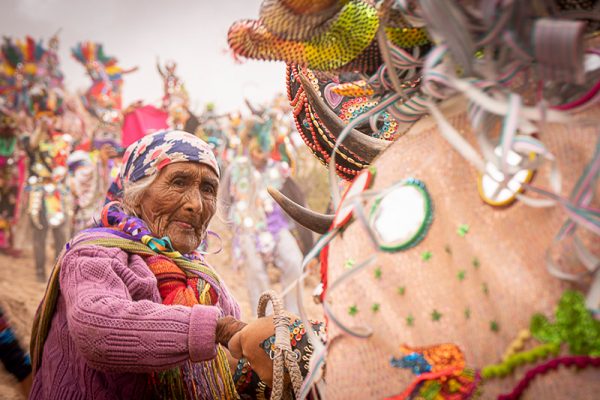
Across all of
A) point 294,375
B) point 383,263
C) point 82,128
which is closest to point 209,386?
point 294,375

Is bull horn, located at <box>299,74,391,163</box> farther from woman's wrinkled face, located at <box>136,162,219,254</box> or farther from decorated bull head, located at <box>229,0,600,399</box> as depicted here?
woman's wrinkled face, located at <box>136,162,219,254</box>

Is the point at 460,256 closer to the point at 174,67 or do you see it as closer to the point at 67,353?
the point at 67,353

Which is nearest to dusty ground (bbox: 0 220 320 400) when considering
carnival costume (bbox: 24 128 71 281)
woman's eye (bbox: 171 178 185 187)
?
carnival costume (bbox: 24 128 71 281)

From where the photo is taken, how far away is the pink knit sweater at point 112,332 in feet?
4.06

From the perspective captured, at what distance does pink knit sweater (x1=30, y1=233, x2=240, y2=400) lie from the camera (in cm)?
124

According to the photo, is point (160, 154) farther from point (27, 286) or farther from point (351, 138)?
point (27, 286)

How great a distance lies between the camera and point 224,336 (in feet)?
4.26

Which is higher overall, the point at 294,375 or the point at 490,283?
the point at 490,283

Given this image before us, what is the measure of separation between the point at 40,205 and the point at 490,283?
797 cm

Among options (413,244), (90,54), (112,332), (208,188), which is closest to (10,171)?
(90,54)

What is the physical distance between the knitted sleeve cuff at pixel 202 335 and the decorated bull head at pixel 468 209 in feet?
1.35

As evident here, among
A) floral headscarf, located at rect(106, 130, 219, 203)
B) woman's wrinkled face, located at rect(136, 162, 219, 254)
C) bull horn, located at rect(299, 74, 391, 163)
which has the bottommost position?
woman's wrinkled face, located at rect(136, 162, 219, 254)

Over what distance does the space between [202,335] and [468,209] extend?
2.33 feet

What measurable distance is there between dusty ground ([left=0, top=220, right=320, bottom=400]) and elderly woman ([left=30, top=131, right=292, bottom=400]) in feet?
11.2
